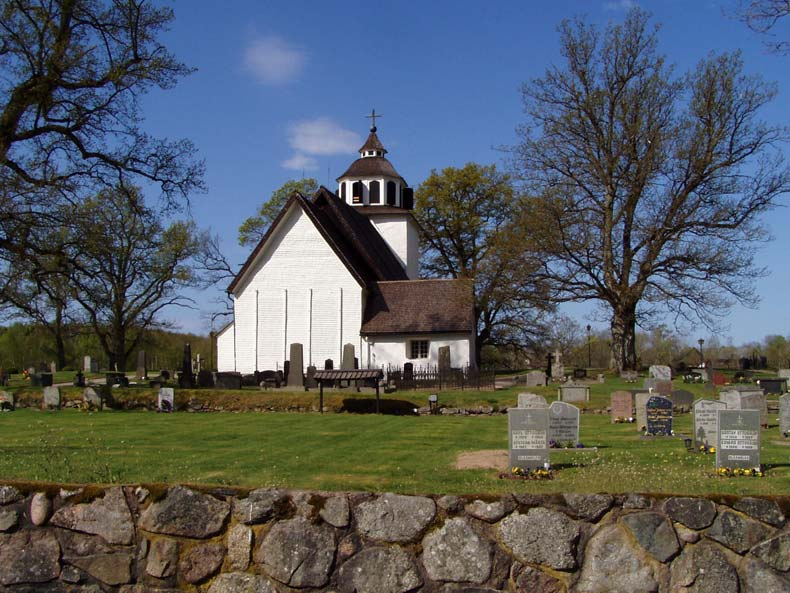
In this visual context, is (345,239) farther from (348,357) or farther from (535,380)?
(535,380)

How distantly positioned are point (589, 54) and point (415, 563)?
33889 mm

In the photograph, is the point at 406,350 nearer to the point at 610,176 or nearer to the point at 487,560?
the point at 610,176

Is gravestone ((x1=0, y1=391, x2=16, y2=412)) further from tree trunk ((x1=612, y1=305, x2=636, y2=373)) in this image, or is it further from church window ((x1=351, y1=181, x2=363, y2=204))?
church window ((x1=351, y1=181, x2=363, y2=204))

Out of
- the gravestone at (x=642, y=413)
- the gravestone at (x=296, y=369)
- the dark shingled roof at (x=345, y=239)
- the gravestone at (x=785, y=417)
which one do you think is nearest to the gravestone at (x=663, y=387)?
the gravestone at (x=642, y=413)

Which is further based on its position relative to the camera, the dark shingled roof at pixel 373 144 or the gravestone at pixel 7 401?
the dark shingled roof at pixel 373 144

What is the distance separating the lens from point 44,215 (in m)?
24.3

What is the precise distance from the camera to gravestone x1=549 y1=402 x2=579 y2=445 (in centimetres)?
1197

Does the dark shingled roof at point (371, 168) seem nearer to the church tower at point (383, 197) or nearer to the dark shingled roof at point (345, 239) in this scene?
the church tower at point (383, 197)

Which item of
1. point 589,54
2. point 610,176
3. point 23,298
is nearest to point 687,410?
point 610,176

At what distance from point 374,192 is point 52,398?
3196cm

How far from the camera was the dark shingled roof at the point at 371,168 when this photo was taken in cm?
5114

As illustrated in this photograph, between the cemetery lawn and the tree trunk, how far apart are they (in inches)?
789

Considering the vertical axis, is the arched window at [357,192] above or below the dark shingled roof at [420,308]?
above

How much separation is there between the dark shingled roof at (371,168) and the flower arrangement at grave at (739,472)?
43.2 m
